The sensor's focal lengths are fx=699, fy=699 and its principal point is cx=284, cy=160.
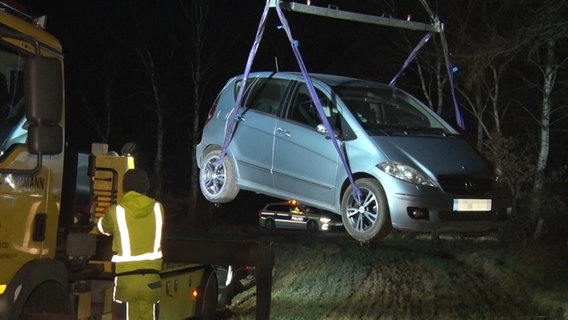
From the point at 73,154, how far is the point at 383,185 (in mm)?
3193

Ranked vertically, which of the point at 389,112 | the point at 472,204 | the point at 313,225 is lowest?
the point at 313,225

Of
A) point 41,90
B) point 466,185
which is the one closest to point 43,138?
point 41,90

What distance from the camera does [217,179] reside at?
21.1 ft

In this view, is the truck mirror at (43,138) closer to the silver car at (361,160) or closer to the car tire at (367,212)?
the silver car at (361,160)

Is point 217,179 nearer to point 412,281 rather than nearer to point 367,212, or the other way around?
point 367,212

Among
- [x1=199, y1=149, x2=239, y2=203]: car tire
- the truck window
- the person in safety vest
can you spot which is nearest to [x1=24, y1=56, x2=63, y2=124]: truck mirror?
the truck window

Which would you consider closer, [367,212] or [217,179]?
[367,212]

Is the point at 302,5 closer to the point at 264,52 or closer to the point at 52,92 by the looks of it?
the point at 52,92

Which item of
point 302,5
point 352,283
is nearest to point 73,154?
point 302,5

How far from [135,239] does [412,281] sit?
9141 mm

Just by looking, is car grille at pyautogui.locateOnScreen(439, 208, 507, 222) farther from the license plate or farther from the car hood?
the car hood

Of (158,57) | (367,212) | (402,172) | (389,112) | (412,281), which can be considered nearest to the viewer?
(402,172)

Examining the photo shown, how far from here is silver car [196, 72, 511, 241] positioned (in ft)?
17.5

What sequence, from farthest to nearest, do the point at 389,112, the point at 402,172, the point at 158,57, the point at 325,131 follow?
the point at 158,57
the point at 389,112
the point at 325,131
the point at 402,172
